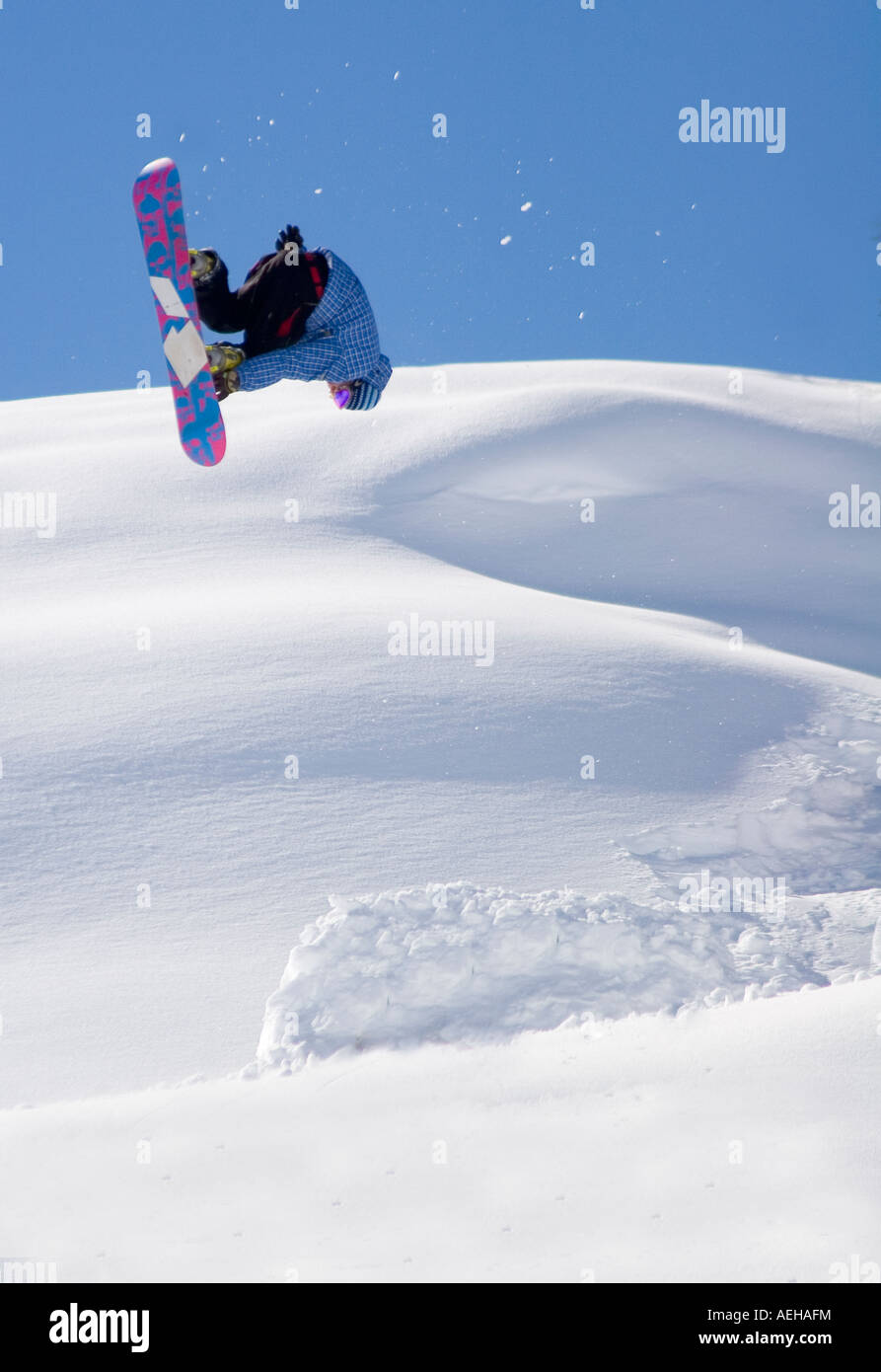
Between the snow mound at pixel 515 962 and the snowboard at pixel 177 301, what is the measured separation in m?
2.32

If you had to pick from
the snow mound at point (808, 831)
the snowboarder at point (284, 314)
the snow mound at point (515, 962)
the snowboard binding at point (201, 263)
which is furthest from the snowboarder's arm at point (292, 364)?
the snow mound at point (808, 831)

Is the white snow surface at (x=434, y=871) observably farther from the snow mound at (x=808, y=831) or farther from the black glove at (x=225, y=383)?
the black glove at (x=225, y=383)

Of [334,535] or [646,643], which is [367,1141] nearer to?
[646,643]

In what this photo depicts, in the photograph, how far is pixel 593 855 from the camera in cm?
605

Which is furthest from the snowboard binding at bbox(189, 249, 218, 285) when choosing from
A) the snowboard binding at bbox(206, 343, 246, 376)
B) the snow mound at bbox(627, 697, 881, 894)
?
the snow mound at bbox(627, 697, 881, 894)

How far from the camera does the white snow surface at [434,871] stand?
3732 millimetres

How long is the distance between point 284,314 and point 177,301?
548 millimetres

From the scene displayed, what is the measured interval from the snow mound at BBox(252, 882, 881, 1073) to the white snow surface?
2 cm

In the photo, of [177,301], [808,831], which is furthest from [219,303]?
[808,831]

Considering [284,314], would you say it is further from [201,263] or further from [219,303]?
[201,263]

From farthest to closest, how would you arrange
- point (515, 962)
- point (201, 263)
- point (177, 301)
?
point (201, 263) → point (177, 301) → point (515, 962)

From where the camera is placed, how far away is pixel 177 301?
599 centimetres

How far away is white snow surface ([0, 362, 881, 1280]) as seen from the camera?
3.73 m

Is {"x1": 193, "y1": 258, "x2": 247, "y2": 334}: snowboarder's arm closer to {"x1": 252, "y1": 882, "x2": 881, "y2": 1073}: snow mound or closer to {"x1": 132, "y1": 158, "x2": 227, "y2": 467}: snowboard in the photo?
{"x1": 132, "y1": 158, "x2": 227, "y2": 467}: snowboard
